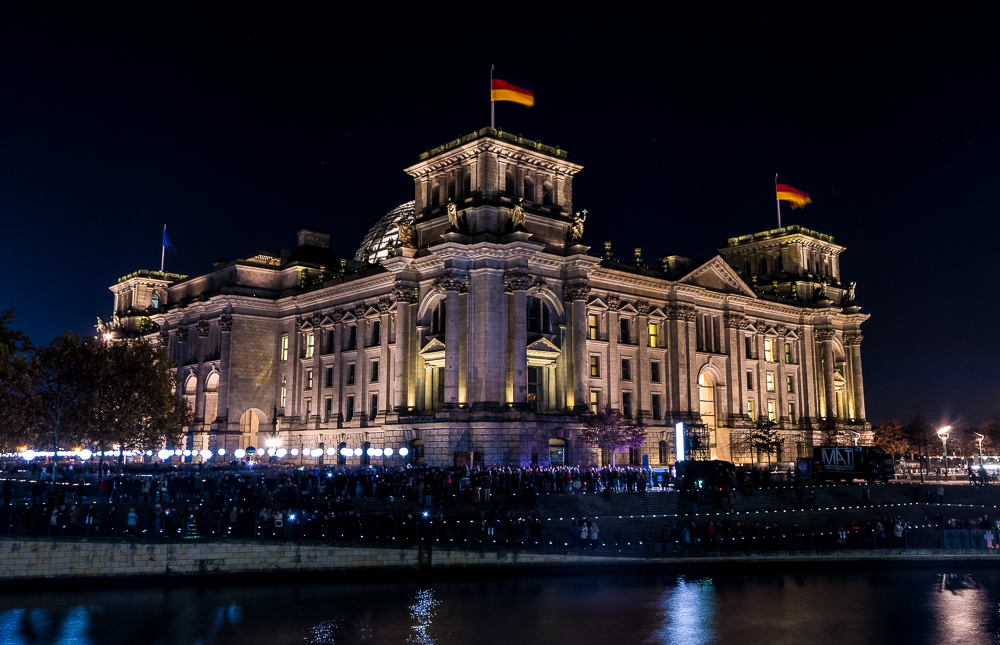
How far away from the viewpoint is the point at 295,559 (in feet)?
121

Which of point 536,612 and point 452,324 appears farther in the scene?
point 452,324

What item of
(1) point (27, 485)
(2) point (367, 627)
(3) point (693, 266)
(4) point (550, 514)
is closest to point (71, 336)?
(1) point (27, 485)

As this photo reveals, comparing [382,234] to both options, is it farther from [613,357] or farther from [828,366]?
[828,366]

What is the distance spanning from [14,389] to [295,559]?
1309 inches

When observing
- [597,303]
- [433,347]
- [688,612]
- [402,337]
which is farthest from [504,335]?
[688,612]

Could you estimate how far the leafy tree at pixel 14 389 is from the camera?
51394 mm

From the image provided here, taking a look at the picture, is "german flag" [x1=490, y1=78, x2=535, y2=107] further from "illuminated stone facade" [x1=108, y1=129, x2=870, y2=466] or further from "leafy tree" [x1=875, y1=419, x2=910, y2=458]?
"leafy tree" [x1=875, y1=419, x2=910, y2=458]

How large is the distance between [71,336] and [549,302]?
114 feet

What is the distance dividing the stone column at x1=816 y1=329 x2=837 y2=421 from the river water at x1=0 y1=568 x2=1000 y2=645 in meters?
58.6

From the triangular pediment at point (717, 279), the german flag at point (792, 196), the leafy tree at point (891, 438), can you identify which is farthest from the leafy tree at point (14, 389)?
the leafy tree at point (891, 438)

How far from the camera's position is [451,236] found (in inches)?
2547

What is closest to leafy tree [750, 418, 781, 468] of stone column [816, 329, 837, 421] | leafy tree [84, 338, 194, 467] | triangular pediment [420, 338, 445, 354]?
stone column [816, 329, 837, 421]

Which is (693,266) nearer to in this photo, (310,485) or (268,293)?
(268,293)

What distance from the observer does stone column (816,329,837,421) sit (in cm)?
9488
